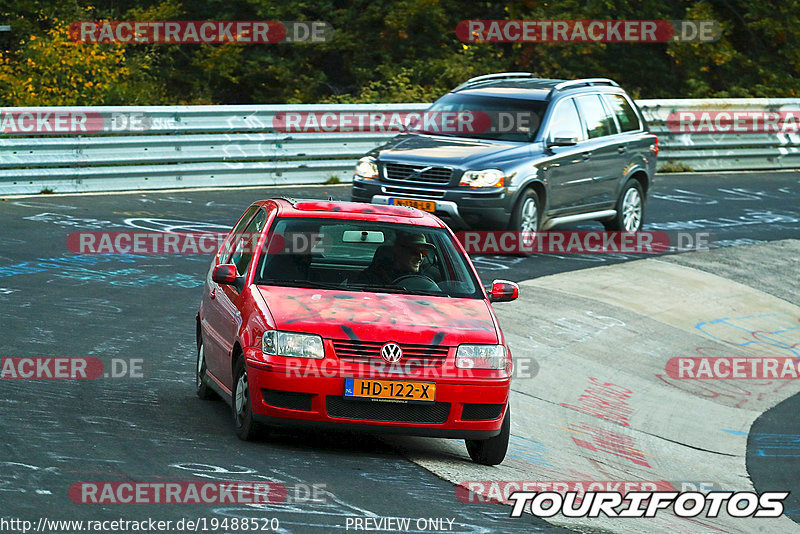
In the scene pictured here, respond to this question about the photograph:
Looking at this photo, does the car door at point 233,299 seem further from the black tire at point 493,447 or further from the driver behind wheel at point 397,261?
the black tire at point 493,447

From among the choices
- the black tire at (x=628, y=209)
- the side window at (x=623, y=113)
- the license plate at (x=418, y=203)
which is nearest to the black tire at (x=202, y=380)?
the license plate at (x=418, y=203)

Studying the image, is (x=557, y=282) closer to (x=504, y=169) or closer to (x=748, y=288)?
(x=504, y=169)

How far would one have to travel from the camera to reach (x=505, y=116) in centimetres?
1783

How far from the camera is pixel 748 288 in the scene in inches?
712

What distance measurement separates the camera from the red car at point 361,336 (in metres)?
8.17

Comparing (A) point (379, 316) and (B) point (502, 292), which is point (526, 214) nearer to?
(B) point (502, 292)

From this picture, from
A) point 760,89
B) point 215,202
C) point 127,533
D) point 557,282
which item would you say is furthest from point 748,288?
point 760,89

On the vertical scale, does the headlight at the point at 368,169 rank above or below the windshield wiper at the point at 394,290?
above

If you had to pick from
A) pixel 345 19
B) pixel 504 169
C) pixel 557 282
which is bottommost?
pixel 557 282

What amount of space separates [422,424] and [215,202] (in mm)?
12008

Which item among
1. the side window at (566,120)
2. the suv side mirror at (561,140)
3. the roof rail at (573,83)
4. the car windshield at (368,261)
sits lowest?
the car windshield at (368,261)

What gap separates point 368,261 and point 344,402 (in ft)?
5.87

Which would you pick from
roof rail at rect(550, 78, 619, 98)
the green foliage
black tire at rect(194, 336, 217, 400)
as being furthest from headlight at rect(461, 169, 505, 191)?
the green foliage

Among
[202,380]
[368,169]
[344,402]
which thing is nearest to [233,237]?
[202,380]
